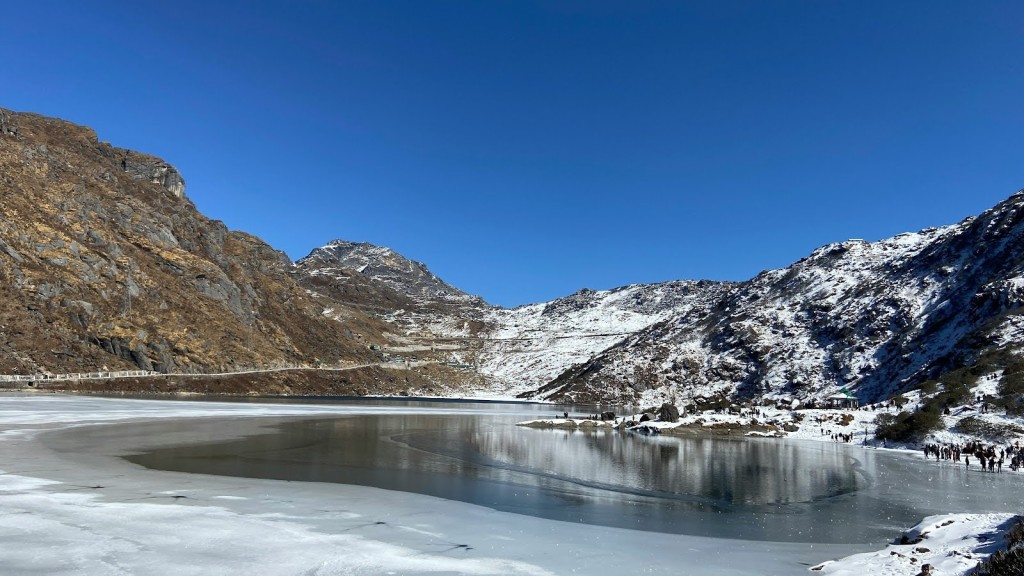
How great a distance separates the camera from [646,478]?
2595 cm

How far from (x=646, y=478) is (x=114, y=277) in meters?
90.1

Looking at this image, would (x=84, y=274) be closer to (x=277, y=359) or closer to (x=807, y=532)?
(x=277, y=359)

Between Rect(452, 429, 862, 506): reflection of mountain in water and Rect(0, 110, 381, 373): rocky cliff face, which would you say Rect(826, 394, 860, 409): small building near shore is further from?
Rect(0, 110, 381, 373): rocky cliff face

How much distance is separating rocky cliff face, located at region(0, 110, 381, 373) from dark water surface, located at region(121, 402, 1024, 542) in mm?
54894

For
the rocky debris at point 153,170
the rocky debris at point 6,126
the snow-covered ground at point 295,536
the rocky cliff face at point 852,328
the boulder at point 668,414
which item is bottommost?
the boulder at point 668,414

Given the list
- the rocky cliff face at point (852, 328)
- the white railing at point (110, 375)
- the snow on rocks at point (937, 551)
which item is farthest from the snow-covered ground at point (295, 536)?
the white railing at point (110, 375)

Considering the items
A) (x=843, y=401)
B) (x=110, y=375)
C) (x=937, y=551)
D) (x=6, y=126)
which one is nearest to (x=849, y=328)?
(x=843, y=401)

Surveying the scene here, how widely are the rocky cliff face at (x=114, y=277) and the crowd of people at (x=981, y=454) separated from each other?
299 feet

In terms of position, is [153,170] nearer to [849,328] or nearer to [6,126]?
[6,126]

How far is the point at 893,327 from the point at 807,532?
9579 cm

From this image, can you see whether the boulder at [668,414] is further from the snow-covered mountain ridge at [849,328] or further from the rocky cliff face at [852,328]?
the snow-covered mountain ridge at [849,328]

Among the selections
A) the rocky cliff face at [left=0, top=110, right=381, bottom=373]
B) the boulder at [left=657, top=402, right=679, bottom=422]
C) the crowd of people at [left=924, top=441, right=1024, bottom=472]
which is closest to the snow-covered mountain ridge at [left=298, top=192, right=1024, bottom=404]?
the crowd of people at [left=924, top=441, right=1024, bottom=472]

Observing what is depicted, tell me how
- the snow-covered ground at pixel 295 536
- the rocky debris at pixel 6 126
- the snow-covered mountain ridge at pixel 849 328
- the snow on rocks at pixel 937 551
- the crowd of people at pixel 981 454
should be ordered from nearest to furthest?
the snow-covered ground at pixel 295 536 → the snow on rocks at pixel 937 551 → the crowd of people at pixel 981 454 → the snow-covered mountain ridge at pixel 849 328 → the rocky debris at pixel 6 126

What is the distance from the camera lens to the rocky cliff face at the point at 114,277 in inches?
2948
